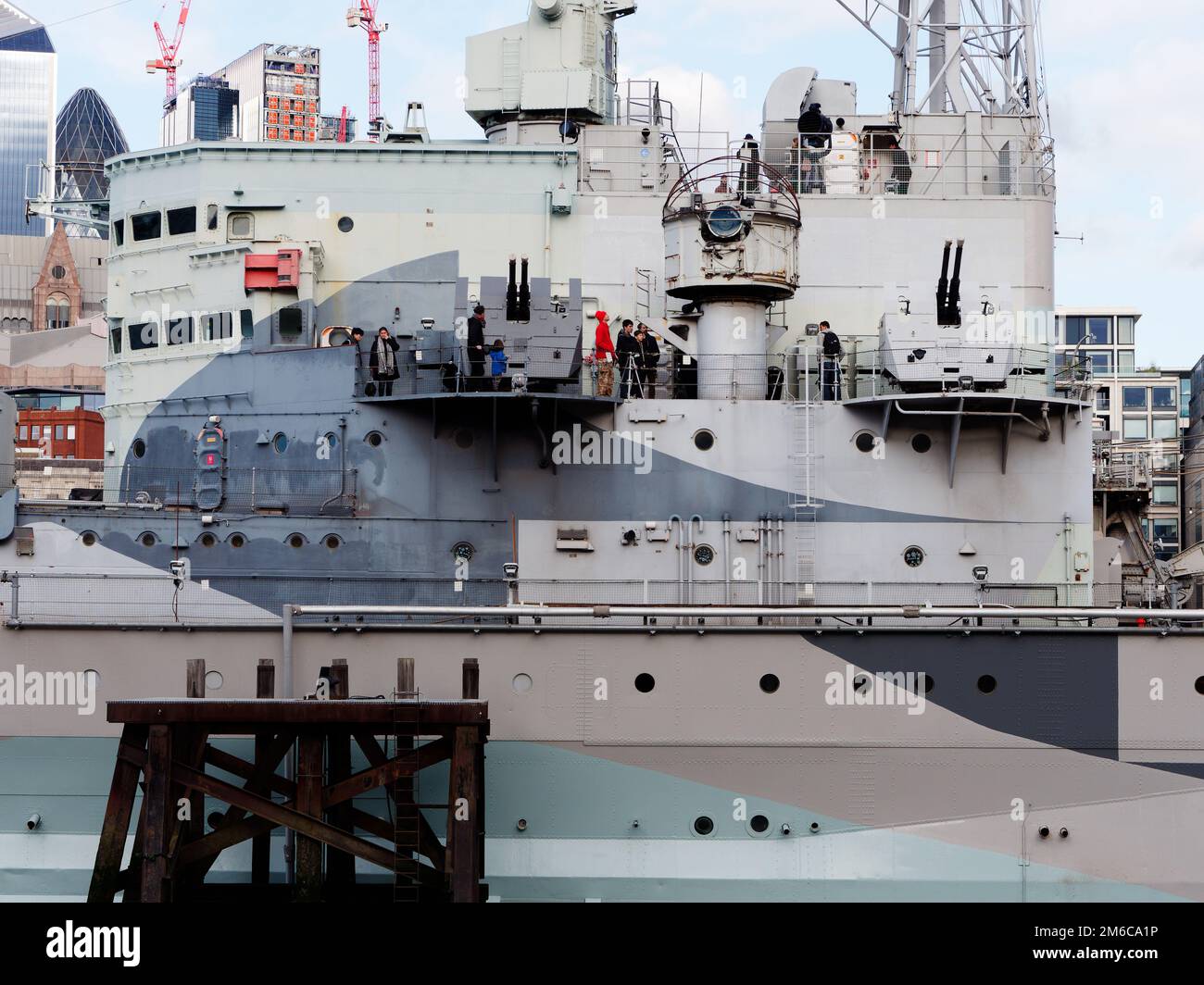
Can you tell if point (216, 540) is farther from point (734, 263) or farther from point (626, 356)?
point (734, 263)

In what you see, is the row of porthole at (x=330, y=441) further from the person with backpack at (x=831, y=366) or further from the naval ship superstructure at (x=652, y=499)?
the person with backpack at (x=831, y=366)

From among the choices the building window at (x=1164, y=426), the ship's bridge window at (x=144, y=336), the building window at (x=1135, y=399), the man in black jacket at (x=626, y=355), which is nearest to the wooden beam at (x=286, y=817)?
→ the man in black jacket at (x=626, y=355)

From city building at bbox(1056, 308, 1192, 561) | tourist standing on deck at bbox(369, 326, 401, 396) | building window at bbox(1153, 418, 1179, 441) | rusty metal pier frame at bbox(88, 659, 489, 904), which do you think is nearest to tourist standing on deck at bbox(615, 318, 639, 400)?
tourist standing on deck at bbox(369, 326, 401, 396)

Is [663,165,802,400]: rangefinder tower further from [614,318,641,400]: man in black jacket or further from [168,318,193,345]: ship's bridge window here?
[168,318,193,345]: ship's bridge window

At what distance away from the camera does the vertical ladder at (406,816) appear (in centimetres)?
1680

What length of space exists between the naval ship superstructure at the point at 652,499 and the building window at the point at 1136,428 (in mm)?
57132

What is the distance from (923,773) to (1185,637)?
3.67 meters

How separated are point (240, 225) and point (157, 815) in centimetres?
1095

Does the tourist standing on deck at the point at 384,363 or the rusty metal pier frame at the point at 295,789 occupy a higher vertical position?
the tourist standing on deck at the point at 384,363

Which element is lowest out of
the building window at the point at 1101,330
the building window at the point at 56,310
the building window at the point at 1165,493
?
the building window at the point at 1165,493

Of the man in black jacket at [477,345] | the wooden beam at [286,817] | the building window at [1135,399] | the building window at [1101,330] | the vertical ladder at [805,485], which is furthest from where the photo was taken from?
the building window at [1101,330]

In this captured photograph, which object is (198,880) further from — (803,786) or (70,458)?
(70,458)

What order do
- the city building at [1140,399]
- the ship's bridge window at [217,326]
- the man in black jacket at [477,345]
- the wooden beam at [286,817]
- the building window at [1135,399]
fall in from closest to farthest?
the wooden beam at [286,817] < the man in black jacket at [477,345] < the ship's bridge window at [217,326] < the city building at [1140,399] < the building window at [1135,399]
